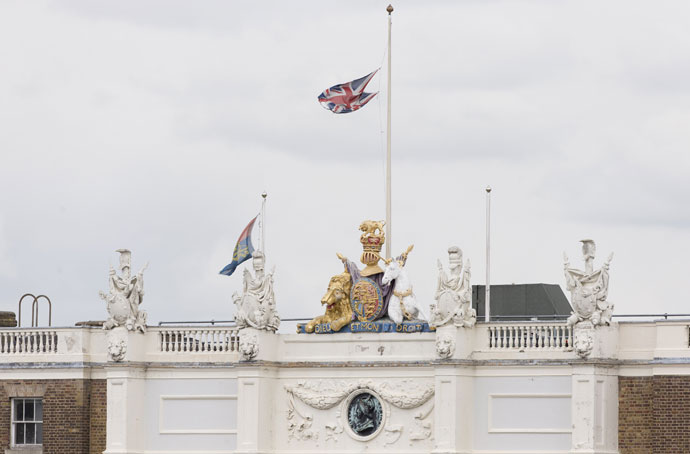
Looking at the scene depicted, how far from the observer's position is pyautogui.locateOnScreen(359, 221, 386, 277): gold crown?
52875 mm

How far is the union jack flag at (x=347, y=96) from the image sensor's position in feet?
179

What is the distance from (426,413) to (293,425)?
12.3 ft

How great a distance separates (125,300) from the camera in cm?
5469

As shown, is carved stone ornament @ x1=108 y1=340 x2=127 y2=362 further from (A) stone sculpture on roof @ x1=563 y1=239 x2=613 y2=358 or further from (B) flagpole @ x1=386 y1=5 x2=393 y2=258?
(A) stone sculpture on roof @ x1=563 y1=239 x2=613 y2=358

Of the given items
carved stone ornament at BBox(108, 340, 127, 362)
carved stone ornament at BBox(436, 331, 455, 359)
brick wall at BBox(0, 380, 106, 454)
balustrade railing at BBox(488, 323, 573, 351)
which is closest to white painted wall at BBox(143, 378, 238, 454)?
carved stone ornament at BBox(108, 340, 127, 362)

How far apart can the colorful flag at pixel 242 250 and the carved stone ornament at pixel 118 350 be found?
3498 millimetres

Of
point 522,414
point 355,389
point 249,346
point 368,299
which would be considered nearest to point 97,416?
point 249,346

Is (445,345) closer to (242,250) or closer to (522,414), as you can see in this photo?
(522,414)

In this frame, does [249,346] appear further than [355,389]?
Yes

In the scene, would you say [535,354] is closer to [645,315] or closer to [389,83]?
[645,315]

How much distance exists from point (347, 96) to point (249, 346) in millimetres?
7282

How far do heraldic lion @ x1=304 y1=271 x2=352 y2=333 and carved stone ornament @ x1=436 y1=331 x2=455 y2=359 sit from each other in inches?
118

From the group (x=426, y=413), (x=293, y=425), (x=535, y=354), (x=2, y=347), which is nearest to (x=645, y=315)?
(x=535, y=354)

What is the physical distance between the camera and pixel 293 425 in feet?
175
